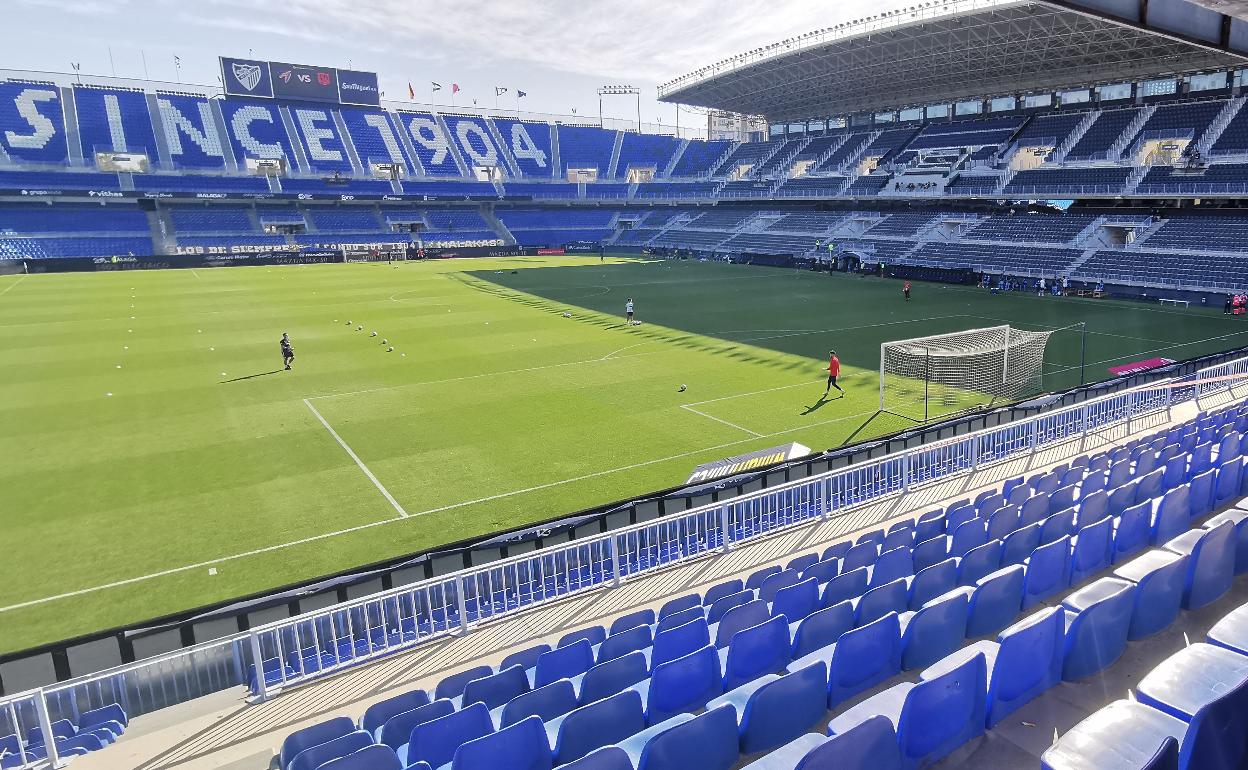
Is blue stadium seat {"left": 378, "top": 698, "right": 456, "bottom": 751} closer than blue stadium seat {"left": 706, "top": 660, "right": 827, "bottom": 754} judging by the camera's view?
No

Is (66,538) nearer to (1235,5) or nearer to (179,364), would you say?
(179,364)

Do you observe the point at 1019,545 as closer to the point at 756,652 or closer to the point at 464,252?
the point at 756,652

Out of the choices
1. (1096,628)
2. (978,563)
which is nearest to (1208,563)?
(1096,628)

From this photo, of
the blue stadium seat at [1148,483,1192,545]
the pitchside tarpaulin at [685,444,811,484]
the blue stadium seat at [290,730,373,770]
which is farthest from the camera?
the pitchside tarpaulin at [685,444,811,484]

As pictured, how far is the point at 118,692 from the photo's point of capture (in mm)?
7797

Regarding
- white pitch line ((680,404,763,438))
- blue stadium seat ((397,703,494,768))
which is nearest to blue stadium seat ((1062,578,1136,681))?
blue stadium seat ((397,703,494,768))

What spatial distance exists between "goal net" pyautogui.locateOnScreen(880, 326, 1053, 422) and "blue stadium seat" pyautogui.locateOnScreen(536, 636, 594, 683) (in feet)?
57.0

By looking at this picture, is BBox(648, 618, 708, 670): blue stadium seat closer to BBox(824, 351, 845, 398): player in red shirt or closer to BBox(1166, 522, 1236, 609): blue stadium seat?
BBox(1166, 522, 1236, 609): blue stadium seat

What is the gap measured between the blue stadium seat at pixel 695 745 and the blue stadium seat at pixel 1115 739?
1.81 meters

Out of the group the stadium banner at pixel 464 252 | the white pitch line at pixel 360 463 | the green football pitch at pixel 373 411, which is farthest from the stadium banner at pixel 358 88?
the white pitch line at pixel 360 463

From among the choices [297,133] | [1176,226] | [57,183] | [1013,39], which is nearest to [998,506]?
[1176,226]

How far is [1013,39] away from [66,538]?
198 ft

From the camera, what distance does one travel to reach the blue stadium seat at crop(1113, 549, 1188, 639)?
576cm

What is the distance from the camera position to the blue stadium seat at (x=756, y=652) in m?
6.05
